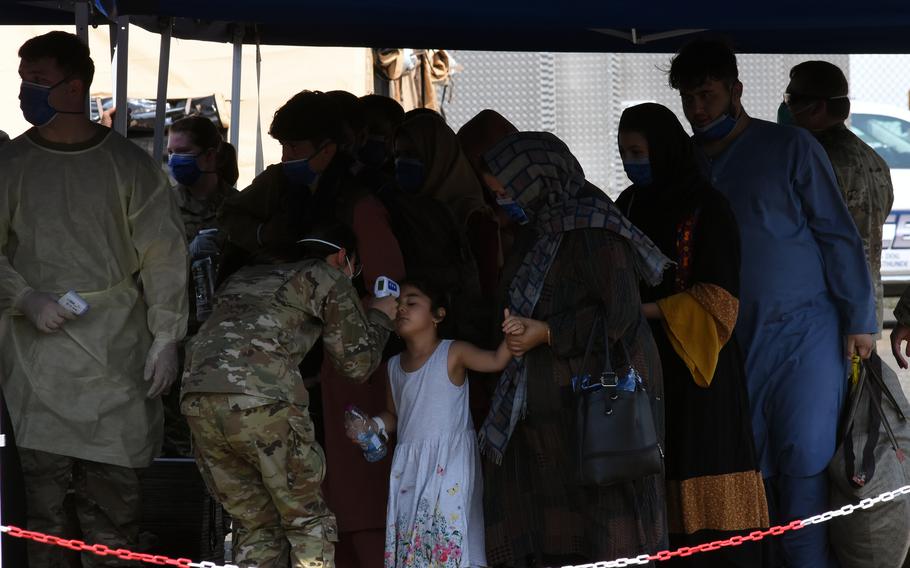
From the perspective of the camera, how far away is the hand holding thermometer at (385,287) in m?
4.06

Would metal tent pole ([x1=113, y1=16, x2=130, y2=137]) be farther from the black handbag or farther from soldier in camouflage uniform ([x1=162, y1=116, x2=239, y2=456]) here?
the black handbag

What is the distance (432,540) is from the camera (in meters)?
4.00

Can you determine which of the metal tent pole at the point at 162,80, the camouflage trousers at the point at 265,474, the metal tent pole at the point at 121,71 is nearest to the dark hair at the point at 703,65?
the camouflage trousers at the point at 265,474

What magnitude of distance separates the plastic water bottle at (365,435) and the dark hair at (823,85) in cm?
257

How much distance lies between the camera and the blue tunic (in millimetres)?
4383

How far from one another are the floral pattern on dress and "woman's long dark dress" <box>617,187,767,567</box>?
758 mm

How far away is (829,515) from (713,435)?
0.45 meters

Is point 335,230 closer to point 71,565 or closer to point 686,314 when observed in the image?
point 686,314

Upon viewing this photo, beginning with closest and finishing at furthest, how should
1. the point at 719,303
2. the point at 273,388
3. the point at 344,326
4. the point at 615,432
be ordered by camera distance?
1. the point at 615,432
2. the point at 273,388
3. the point at 344,326
4. the point at 719,303

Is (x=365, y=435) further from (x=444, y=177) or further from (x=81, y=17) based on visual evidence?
(x=81, y=17)

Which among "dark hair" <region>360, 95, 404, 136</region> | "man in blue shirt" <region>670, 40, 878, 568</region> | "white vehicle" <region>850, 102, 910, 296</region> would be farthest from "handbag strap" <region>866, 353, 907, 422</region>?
"white vehicle" <region>850, 102, 910, 296</region>

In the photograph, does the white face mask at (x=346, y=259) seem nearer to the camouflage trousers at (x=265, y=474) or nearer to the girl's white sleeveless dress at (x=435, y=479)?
the girl's white sleeveless dress at (x=435, y=479)

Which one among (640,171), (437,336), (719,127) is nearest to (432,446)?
(437,336)

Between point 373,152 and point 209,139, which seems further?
point 209,139
